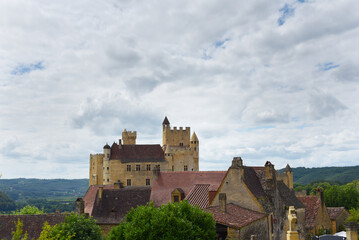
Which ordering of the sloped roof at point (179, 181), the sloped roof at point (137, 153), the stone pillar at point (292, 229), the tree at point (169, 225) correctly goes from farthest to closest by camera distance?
the sloped roof at point (137, 153) < the sloped roof at point (179, 181) < the tree at point (169, 225) < the stone pillar at point (292, 229)

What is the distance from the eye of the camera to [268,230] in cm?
3588

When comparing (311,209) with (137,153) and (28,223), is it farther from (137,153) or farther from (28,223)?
(137,153)

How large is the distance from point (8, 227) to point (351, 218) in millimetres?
45736

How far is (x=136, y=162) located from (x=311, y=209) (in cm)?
4951

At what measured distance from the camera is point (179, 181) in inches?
2175

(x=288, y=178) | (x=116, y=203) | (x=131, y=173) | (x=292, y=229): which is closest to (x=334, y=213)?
(x=288, y=178)

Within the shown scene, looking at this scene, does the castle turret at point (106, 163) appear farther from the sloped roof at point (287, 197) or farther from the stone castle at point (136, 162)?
the sloped roof at point (287, 197)

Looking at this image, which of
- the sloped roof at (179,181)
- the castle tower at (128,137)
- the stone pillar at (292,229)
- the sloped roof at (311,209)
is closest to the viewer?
the stone pillar at (292,229)

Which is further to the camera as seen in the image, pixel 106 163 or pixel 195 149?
pixel 195 149

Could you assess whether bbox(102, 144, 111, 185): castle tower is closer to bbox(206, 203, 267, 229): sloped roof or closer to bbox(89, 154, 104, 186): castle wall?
bbox(89, 154, 104, 186): castle wall

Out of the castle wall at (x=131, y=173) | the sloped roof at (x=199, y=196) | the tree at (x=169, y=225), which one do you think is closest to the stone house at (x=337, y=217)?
the sloped roof at (x=199, y=196)

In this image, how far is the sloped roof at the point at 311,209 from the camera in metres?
52.7

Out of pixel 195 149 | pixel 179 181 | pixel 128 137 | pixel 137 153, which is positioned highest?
pixel 128 137

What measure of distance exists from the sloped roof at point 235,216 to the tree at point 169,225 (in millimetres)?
2067
